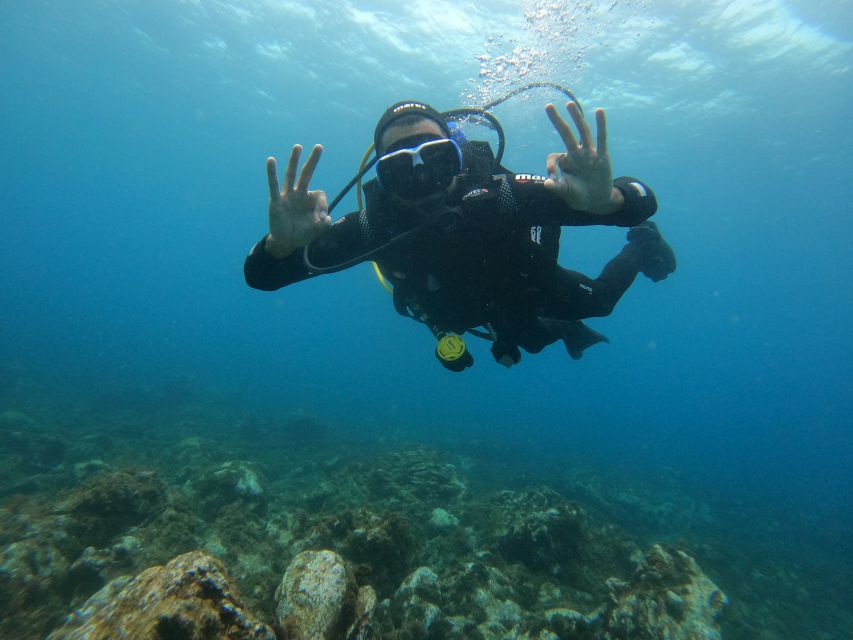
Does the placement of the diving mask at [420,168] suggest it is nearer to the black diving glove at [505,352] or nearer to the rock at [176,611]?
the black diving glove at [505,352]

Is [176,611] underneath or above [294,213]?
underneath

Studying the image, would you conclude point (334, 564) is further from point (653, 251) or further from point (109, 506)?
point (653, 251)

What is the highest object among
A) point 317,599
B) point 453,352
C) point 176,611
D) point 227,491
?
point 453,352

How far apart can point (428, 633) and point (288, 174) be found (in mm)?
4545

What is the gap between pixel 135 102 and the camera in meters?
41.6

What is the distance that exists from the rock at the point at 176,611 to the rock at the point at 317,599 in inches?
20.8

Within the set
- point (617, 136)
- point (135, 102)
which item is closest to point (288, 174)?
point (617, 136)

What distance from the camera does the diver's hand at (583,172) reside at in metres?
3.09

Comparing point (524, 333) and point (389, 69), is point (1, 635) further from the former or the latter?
point (389, 69)

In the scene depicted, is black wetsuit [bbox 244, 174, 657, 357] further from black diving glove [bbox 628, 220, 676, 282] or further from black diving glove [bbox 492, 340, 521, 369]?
black diving glove [bbox 628, 220, 676, 282]

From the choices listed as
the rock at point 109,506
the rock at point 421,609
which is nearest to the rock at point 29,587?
the rock at point 109,506

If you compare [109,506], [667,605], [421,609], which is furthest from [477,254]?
[109,506]

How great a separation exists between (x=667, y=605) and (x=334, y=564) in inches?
132

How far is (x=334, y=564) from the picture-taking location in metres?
3.16
